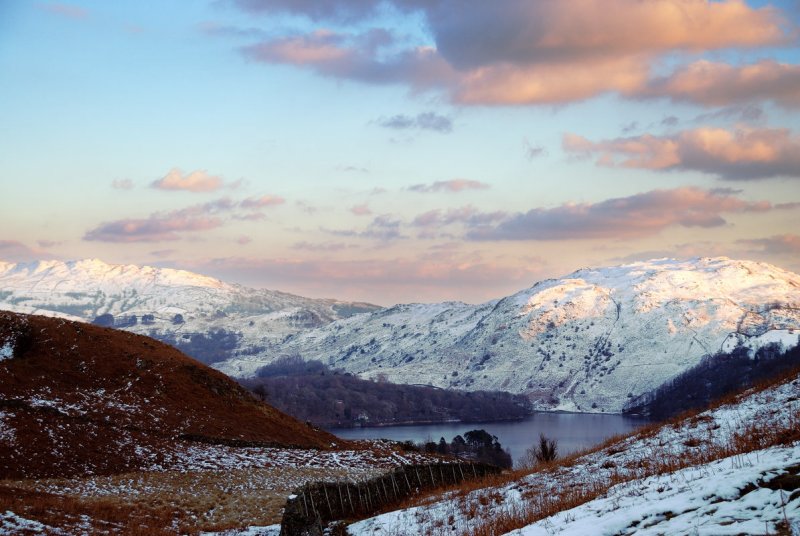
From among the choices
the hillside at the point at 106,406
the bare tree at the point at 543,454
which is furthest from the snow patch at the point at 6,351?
the bare tree at the point at 543,454

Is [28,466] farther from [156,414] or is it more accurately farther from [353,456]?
[353,456]

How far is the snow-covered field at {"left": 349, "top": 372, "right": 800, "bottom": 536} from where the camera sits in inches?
536

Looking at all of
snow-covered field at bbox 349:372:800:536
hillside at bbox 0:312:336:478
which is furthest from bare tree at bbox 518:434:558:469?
hillside at bbox 0:312:336:478

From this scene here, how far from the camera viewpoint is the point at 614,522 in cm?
1512

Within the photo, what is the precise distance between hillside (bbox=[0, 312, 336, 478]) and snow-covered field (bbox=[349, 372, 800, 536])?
76.7ft

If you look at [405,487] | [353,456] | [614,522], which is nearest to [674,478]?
[614,522]

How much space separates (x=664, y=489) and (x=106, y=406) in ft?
146

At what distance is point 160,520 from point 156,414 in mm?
23937

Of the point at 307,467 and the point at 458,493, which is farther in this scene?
the point at 307,467

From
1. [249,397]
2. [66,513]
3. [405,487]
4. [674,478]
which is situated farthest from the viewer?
[249,397]

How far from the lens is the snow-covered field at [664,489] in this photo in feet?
44.7

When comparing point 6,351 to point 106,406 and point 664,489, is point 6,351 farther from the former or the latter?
point 664,489

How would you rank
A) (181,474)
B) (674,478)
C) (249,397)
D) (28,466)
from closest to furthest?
(674,478)
(28,466)
(181,474)
(249,397)

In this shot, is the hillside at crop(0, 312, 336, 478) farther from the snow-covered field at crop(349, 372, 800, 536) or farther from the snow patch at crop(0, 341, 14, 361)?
the snow-covered field at crop(349, 372, 800, 536)
